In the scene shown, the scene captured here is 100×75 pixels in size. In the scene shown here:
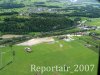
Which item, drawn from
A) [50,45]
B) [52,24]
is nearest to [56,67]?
[50,45]

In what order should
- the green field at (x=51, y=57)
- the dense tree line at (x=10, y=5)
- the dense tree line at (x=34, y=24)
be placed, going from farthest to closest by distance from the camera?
the dense tree line at (x=10, y=5) → the dense tree line at (x=34, y=24) → the green field at (x=51, y=57)

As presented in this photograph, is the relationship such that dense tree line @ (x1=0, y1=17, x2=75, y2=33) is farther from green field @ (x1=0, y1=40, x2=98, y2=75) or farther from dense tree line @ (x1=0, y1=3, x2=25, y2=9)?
green field @ (x1=0, y1=40, x2=98, y2=75)

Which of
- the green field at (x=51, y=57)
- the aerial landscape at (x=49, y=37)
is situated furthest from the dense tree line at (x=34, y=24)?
the green field at (x=51, y=57)

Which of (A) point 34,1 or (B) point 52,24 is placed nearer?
(B) point 52,24

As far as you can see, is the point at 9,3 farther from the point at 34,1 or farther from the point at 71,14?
the point at 71,14

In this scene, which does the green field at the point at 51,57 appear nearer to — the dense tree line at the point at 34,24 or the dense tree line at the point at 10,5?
the dense tree line at the point at 34,24

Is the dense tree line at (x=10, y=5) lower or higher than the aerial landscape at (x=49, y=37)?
higher

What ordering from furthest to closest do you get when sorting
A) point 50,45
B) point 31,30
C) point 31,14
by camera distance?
point 31,14
point 31,30
point 50,45
